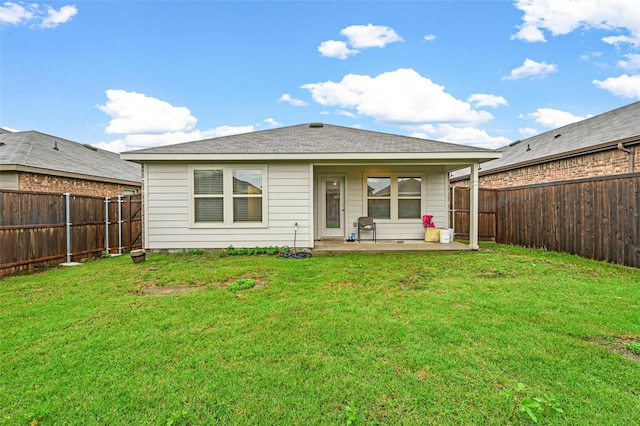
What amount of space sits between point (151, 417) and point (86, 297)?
3.21 m

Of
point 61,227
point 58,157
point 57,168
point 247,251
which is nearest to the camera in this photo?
point 61,227

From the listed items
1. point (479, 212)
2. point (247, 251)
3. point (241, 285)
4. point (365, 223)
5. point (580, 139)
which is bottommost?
point (241, 285)

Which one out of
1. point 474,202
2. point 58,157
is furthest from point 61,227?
point 474,202

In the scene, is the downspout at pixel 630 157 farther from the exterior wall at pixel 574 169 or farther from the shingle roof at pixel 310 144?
the shingle roof at pixel 310 144

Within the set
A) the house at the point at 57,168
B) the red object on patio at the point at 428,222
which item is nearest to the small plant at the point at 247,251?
the red object on patio at the point at 428,222

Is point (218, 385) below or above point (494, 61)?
below

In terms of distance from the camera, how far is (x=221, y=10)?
444 inches

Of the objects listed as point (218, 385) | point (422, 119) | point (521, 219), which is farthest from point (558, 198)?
point (422, 119)

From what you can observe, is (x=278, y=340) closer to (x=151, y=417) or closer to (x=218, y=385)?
(x=218, y=385)

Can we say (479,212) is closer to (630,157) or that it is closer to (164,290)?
(630,157)

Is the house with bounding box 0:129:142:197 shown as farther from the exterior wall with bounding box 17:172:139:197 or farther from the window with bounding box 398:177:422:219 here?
the window with bounding box 398:177:422:219

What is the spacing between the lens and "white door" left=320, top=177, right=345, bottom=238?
973 centimetres

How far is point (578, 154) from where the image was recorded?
10023 millimetres

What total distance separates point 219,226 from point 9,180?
6.98 m
